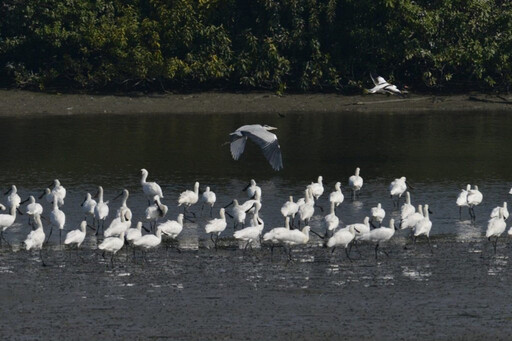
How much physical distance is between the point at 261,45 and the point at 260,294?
84.1 feet

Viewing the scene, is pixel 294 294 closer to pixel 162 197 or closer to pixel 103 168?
pixel 162 197

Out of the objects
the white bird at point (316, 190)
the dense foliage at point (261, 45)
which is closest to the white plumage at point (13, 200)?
the white bird at point (316, 190)

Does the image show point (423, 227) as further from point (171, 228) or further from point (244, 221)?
point (171, 228)

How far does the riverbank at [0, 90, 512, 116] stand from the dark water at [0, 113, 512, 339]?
4.76m

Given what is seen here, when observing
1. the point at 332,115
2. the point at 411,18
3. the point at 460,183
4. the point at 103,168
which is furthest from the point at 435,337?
the point at 411,18

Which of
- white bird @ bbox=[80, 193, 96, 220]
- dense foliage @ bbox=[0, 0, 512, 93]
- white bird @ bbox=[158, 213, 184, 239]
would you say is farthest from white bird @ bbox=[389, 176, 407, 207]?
dense foliage @ bbox=[0, 0, 512, 93]

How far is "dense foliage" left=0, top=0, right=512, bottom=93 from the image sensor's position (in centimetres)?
4334

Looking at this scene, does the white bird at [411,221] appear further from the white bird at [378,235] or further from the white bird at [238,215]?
the white bird at [238,215]

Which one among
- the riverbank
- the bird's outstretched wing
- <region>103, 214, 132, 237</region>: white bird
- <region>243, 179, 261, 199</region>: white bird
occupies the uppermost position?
the bird's outstretched wing

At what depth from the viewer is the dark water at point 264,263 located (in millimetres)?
17750

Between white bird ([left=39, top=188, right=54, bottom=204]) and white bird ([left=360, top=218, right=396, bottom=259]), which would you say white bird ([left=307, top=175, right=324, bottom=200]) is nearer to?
white bird ([left=360, top=218, right=396, bottom=259])

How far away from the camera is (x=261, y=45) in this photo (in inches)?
1735

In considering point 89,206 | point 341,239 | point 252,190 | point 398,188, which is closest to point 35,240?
point 89,206

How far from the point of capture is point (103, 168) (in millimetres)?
32312
